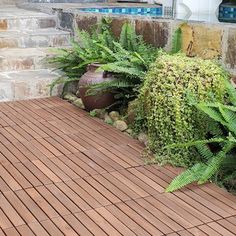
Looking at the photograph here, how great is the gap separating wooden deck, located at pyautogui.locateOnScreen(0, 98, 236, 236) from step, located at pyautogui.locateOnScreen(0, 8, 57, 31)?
7.49 feet

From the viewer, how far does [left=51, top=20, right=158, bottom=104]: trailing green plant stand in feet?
13.2

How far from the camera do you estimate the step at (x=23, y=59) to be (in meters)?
5.31

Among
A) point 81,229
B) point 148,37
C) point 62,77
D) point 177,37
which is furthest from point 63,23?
point 81,229

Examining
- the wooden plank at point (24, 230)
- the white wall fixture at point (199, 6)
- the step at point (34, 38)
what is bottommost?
the wooden plank at point (24, 230)

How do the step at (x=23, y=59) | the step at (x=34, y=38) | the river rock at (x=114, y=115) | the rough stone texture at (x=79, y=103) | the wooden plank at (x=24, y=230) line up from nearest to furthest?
the wooden plank at (x=24, y=230), the river rock at (x=114, y=115), the rough stone texture at (x=79, y=103), the step at (x=23, y=59), the step at (x=34, y=38)

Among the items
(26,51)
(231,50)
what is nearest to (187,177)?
(231,50)

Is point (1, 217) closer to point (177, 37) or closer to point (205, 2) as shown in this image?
point (177, 37)

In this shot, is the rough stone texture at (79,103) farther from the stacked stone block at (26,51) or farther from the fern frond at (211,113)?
A: the fern frond at (211,113)

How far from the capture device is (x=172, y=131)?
3.37 metres

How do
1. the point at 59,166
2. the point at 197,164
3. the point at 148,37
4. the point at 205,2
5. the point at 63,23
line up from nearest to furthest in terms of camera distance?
the point at 197,164 → the point at 59,166 → the point at 148,37 → the point at 63,23 → the point at 205,2

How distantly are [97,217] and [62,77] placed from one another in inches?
105

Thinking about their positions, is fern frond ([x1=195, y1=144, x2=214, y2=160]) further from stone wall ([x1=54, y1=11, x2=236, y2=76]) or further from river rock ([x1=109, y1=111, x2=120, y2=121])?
river rock ([x1=109, y1=111, x2=120, y2=121])

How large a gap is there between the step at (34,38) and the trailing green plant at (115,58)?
58 cm

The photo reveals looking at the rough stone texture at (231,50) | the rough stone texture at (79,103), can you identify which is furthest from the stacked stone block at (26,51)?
the rough stone texture at (231,50)
